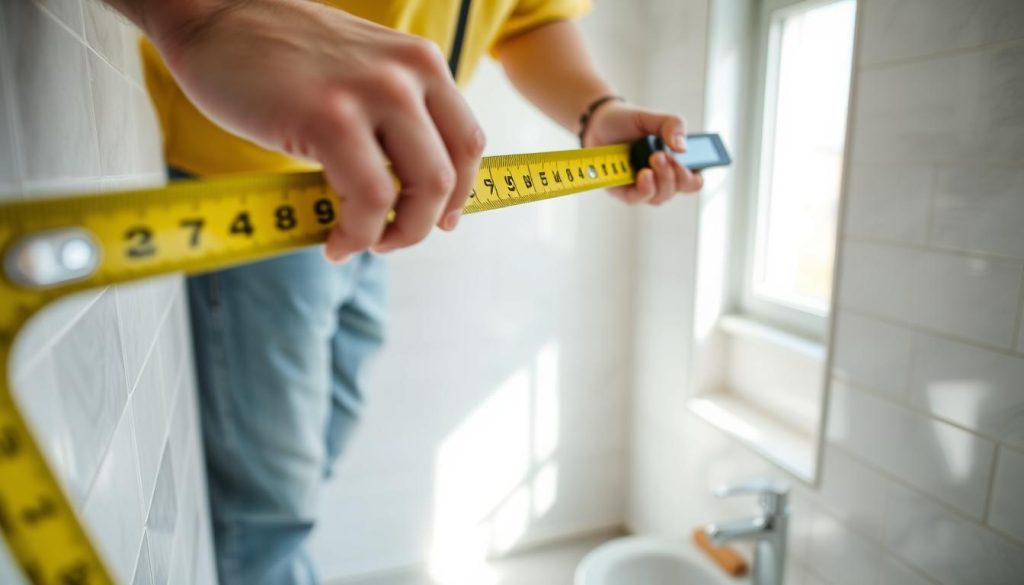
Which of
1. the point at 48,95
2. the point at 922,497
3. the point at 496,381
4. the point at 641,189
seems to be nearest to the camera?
the point at 48,95

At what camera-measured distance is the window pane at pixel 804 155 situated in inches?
49.8

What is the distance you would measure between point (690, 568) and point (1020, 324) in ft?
2.74

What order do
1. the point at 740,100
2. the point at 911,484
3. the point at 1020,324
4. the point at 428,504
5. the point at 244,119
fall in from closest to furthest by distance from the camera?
1. the point at 244,119
2. the point at 1020,324
3. the point at 911,484
4. the point at 740,100
5. the point at 428,504

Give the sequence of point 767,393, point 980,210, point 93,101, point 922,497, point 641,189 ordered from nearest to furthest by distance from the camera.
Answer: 1. point 93,101
2. point 641,189
3. point 980,210
4. point 922,497
5. point 767,393

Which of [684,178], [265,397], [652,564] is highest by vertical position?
[684,178]

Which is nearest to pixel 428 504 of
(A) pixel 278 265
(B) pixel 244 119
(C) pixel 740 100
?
(A) pixel 278 265

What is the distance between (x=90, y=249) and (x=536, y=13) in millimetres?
791

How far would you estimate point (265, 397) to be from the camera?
0.92 m

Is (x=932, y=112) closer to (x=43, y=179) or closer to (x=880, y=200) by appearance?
(x=880, y=200)

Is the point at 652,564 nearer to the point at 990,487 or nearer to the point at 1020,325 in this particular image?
the point at 990,487

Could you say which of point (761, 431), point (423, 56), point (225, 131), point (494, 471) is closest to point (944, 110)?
point (761, 431)

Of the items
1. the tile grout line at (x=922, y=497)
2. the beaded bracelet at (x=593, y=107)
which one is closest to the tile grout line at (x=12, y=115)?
the beaded bracelet at (x=593, y=107)

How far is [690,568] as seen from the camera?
4.47ft

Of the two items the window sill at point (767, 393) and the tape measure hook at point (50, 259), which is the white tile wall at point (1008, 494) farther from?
the tape measure hook at point (50, 259)
